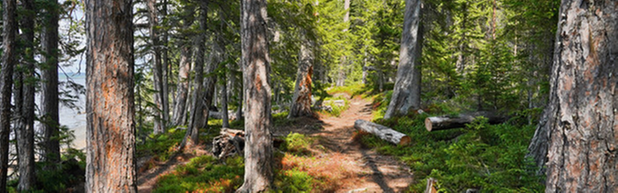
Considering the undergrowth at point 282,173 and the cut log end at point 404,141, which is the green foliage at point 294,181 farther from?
the cut log end at point 404,141

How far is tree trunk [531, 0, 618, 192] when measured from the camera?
232 centimetres

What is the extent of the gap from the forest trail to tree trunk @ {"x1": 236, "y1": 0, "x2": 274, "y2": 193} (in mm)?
1905

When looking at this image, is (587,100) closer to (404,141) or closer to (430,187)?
(430,187)

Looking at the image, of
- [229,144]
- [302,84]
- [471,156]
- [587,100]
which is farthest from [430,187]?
[302,84]

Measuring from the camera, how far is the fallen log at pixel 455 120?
9.39m

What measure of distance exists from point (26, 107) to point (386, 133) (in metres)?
10.2

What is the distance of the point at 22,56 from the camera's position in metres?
7.59

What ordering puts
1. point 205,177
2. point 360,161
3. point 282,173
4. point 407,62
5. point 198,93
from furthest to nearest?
point 407,62, point 198,93, point 360,161, point 205,177, point 282,173

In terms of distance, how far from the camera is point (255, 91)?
20.6 feet

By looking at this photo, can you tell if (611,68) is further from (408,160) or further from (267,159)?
(408,160)

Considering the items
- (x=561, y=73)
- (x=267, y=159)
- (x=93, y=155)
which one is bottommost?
(x=267, y=159)

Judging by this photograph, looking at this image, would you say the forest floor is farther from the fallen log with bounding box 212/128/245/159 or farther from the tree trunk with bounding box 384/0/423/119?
the tree trunk with bounding box 384/0/423/119

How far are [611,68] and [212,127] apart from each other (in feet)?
43.8

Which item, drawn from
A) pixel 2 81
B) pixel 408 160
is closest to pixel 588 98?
pixel 408 160
